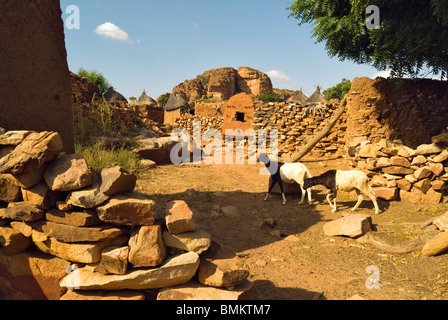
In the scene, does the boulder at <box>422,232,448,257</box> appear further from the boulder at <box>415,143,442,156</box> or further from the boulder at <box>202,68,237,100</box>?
the boulder at <box>202,68,237,100</box>

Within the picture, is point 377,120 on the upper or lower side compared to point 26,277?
upper

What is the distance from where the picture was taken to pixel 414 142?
7.93 m

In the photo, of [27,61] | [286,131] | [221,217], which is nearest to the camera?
[27,61]

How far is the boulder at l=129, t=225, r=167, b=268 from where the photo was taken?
2.37 metres

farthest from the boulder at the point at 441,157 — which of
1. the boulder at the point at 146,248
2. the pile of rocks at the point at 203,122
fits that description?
the pile of rocks at the point at 203,122

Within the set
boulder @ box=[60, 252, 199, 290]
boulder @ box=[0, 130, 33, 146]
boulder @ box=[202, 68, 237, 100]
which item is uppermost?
boulder @ box=[202, 68, 237, 100]

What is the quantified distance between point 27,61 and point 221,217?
358 cm

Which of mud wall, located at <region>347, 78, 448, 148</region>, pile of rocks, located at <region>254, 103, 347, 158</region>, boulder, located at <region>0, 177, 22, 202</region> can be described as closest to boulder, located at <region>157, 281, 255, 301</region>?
boulder, located at <region>0, 177, 22, 202</region>

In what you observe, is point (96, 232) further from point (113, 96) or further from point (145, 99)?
point (145, 99)

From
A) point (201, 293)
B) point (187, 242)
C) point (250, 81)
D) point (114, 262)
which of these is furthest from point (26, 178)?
point (250, 81)

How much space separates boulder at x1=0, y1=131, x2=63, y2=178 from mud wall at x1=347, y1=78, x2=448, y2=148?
7657 millimetres

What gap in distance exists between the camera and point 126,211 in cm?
250
